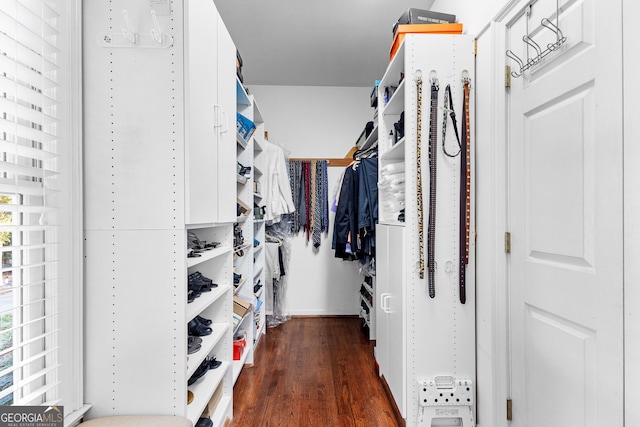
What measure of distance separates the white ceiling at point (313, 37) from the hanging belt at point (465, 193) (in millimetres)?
1288

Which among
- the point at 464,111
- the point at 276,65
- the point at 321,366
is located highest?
the point at 276,65

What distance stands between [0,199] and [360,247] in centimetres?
222

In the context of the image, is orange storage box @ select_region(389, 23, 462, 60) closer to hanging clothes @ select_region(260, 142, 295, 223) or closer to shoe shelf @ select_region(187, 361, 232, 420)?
hanging clothes @ select_region(260, 142, 295, 223)

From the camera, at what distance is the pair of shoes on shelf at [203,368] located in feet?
4.76

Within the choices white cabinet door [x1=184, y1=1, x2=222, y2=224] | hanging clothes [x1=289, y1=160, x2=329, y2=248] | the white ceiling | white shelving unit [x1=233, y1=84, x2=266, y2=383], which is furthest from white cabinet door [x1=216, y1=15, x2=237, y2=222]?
hanging clothes [x1=289, y1=160, x2=329, y2=248]

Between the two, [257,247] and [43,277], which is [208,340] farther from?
[257,247]

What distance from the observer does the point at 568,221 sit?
Answer: 108 cm

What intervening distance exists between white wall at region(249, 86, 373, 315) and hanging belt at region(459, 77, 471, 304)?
2.16 meters

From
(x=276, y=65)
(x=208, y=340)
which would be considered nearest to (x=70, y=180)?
(x=208, y=340)

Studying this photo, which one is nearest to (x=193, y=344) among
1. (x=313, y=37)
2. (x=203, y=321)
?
(x=203, y=321)

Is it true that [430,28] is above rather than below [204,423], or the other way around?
above

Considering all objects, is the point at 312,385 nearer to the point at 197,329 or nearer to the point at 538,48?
the point at 197,329

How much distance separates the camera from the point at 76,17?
1.08 meters

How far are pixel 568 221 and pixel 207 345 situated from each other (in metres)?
1.59
